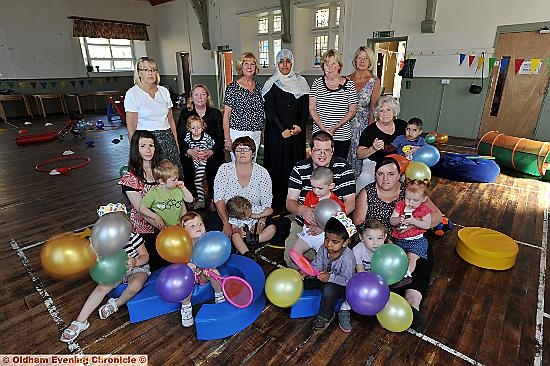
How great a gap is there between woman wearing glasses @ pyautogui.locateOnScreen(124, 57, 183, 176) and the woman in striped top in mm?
1456

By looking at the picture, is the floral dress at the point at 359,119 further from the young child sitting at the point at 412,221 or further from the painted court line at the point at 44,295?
the painted court line at the point at 44,295

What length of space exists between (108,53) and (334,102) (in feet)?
42.4

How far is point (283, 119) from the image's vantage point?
3455 mm

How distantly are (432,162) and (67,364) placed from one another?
135 inches

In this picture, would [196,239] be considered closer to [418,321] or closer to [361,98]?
[418,321]

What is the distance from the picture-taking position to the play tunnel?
474cm

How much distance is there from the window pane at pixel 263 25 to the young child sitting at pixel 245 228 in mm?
9637

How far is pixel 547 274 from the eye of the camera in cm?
259

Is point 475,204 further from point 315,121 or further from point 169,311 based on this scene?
point 169,311

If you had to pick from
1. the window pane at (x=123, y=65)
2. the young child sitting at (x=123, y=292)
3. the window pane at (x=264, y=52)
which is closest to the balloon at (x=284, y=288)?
the young child sitting at (x=123, y=292)

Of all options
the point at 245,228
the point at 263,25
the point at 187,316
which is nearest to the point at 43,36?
the point at 263,25

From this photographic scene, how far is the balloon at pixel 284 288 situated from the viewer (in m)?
1.96

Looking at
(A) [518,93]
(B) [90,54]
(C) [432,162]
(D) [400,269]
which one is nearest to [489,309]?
(D) [400,269]

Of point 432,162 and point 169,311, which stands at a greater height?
point 432,162
